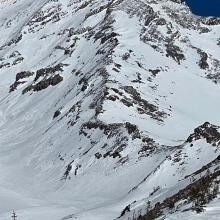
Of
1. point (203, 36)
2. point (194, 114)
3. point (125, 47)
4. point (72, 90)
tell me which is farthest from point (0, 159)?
point (203, 36)

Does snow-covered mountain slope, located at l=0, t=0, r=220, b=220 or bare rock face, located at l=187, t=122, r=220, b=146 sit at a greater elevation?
bare rock face, located at l=187, t=122, r=220, b=146

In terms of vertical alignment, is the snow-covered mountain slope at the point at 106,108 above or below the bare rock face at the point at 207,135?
below

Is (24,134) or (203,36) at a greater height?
(24,134)

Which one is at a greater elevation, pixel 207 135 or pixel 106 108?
pixel 207 135

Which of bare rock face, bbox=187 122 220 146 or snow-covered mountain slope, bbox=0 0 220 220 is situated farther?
bare rock face, bbox=187 122 220 146

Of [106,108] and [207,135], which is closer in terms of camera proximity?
[207,135]

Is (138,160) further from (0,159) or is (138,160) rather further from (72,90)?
(72,90)

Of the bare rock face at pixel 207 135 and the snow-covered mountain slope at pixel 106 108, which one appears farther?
the bare rock face at pixel 207 135

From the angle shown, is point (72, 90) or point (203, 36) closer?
point (72, 90)
